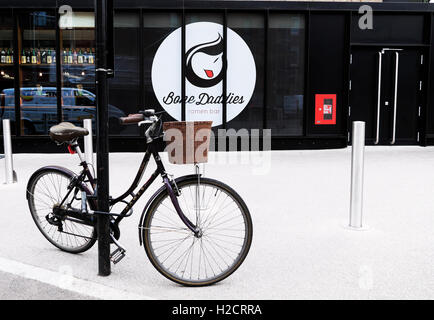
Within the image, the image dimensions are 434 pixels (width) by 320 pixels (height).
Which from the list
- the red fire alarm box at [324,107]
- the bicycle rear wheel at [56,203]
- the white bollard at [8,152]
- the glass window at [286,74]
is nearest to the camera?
the bicycle rear wheel at [56,203]

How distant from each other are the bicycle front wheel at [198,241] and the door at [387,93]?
24.8 ft

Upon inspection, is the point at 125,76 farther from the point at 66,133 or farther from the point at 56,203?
the point at 66,133

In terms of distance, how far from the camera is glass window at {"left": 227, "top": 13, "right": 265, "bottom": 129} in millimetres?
11477

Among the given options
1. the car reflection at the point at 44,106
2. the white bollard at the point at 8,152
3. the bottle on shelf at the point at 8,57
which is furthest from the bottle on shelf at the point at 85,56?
the white bollard at the point at 8,152

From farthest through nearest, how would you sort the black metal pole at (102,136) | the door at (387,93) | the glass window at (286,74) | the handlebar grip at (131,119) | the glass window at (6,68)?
1. the door at (387,93)
2. the glass window at (286,74)
3. the glass window at (6,68)
4. the black metal pole at (102,136)
5. the handlebar grip at (131,119)

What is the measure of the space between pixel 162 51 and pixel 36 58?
106 inches

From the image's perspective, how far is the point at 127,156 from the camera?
10867mm

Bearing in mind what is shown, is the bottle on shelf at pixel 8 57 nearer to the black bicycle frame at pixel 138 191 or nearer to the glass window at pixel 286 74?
the glass window at pixel 286 74

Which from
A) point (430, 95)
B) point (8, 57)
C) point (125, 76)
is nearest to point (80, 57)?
point (125, 76)

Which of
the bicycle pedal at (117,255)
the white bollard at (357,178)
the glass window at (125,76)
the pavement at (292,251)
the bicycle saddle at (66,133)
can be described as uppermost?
the glass window at (125,76)

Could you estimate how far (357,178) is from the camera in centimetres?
542

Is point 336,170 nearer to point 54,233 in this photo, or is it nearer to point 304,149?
point 304,149

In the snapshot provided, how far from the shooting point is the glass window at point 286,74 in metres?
11.6

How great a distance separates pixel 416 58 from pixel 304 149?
338 cm
